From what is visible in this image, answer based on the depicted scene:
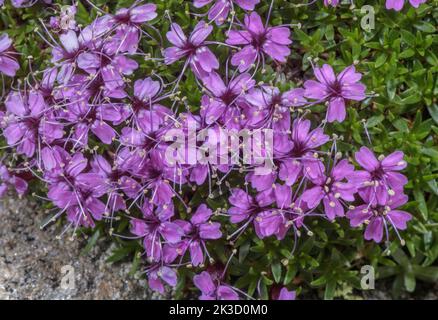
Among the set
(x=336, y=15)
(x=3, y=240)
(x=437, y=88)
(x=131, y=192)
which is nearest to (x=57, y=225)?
(x=3, y=240)

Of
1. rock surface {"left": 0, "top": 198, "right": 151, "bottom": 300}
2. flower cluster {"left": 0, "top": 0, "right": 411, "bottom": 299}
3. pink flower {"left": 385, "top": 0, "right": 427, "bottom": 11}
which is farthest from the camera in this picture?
rock surface {"left": 0, "top": 198, "right": 151, "bottom": 300}

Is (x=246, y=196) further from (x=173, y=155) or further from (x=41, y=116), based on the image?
(x=41, y=116)

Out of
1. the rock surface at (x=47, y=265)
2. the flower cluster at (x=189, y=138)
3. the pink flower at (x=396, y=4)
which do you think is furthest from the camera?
the rock surface at (x=47, y=265)

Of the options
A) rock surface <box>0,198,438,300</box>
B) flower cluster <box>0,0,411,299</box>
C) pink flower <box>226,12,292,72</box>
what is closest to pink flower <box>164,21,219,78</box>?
flower cluster <box>0,0,411,299</box>

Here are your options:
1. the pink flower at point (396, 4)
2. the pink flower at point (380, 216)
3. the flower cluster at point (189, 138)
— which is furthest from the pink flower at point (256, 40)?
the pink flower at point (380, 216)

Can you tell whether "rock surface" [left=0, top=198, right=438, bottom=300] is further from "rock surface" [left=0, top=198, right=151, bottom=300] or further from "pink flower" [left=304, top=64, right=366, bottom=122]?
"pink flower" [left=304, top=64, right=366, bottom=122]

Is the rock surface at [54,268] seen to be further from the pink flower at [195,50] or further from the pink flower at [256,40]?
the pink flower at [256,40]

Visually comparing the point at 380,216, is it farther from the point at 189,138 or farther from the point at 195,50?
the point at 195,50
